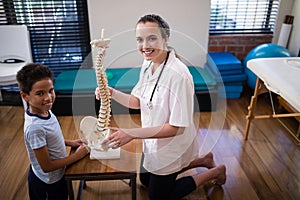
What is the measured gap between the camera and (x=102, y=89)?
112cm

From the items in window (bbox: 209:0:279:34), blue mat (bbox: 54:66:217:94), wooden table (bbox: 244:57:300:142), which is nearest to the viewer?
wooden table (bbox: 244:57:300:142)

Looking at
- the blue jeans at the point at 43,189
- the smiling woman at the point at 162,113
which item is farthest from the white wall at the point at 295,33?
the blue jeans at the point at 43,189

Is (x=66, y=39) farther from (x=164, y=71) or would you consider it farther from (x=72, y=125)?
(x=164, y=71)

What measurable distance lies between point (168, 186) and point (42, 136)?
63 centimetres

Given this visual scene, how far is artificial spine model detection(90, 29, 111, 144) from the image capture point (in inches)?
40.9

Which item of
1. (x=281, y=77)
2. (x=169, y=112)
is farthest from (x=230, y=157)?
(x=169, y=112)

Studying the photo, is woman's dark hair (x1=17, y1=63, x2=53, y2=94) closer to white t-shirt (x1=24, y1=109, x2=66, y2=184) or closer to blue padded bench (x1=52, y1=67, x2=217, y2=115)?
white t-shirt (x1=24, y1=109, x2=66, y2=184)

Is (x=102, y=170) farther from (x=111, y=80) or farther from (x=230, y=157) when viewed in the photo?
(x=111, y=80)

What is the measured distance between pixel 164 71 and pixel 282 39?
206cm

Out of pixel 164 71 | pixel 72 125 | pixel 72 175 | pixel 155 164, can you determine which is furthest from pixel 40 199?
pixel 72 125

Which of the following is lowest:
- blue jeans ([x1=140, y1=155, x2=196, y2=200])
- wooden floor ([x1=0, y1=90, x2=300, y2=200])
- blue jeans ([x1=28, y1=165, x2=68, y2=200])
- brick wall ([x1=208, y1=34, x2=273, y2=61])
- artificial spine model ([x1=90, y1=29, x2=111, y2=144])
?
wooden floor ([x1=0, y1=90, x2=300, y2=200])

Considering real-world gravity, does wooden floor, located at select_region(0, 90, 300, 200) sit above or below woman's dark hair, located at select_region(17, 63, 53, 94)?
below

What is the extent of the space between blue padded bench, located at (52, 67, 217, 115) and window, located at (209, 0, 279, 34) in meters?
0.66

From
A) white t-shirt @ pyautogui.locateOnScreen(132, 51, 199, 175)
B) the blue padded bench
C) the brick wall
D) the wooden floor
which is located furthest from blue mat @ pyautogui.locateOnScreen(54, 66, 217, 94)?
white t-shirt @ pyautogui.locateOnScreen(132, 51, 199, 175)
